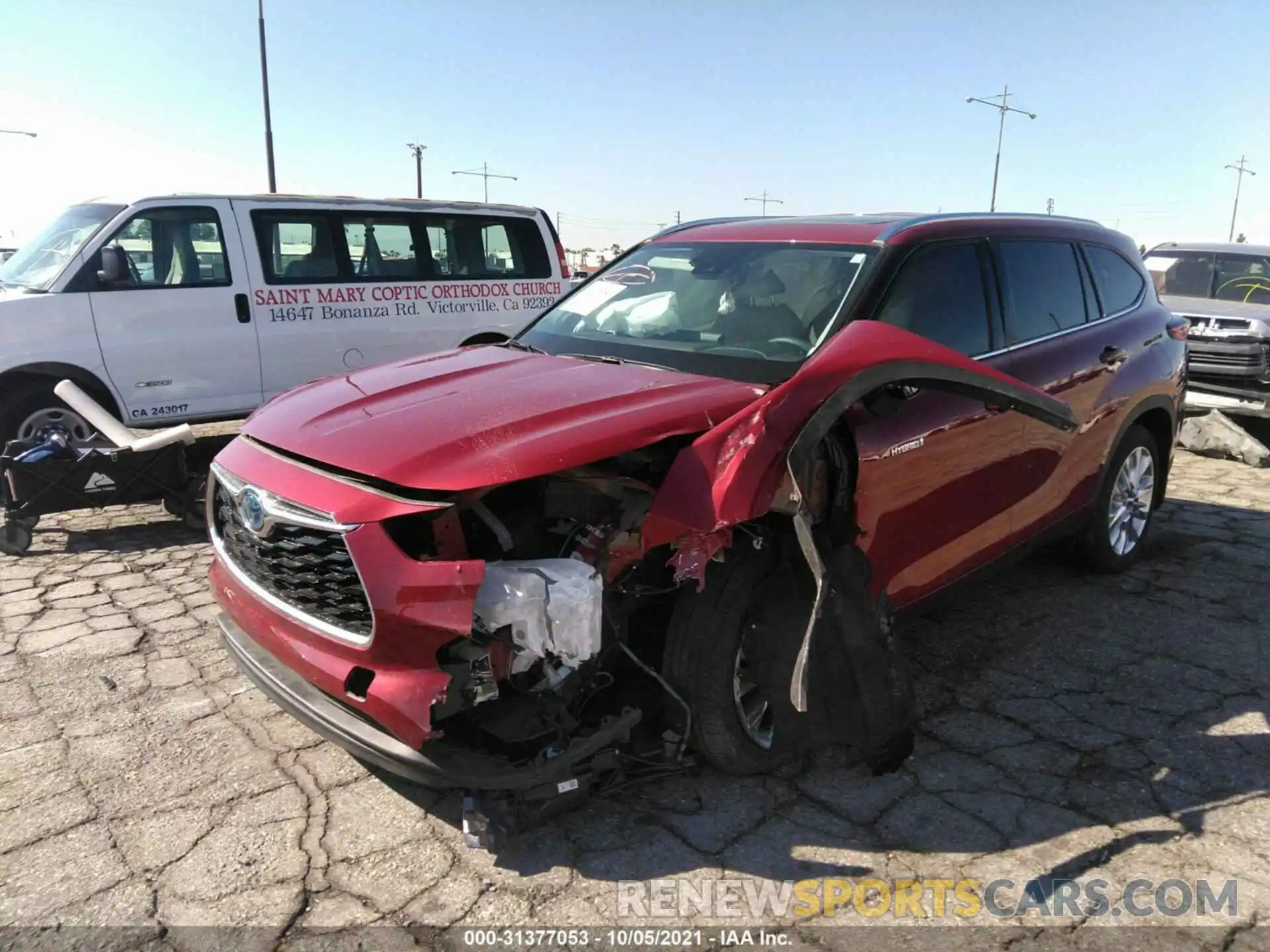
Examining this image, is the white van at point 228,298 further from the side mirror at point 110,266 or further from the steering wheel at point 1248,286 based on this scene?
the steering wheel at point 1248,286

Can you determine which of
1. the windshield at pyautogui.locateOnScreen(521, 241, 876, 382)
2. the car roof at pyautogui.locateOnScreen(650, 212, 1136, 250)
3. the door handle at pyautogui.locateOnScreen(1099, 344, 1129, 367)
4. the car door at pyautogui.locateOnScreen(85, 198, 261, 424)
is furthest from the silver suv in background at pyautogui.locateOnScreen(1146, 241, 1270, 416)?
the car door at pyautogui.locateOnScreen(85, 198, 261, 424)

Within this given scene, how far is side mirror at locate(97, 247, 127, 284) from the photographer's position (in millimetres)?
6570

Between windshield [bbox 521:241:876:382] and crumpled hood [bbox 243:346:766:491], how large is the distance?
0.62 ft

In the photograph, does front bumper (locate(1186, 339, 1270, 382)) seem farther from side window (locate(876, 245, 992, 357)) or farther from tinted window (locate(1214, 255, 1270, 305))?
side window (locate(876, 245, 992, 357))

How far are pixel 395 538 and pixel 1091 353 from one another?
11.2ft

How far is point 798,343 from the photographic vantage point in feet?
10.7

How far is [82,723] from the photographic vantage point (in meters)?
3.35

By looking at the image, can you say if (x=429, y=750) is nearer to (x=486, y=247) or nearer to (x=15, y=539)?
(x=15, y=539)

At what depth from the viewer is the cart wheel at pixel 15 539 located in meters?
5.22

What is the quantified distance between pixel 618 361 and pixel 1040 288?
2.09 m

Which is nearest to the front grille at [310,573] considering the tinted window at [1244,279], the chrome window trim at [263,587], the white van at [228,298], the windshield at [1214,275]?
the chrome window trim at [263,587]

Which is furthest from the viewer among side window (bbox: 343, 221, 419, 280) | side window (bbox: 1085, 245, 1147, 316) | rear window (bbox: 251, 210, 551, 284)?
side window (bbox: 343, 221, 419, 280)

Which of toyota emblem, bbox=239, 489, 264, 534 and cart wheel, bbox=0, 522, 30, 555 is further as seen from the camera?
cart wheel, bbox=0, 522, 30, 555

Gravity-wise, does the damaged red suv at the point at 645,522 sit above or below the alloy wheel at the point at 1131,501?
above
